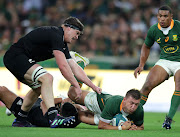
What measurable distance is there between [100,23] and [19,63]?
34.3 ft

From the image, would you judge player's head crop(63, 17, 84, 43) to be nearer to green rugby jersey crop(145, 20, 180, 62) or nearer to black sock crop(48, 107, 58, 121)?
black sock crop(48, 107, 58, 121)

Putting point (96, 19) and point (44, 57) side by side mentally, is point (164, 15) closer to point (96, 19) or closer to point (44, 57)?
point (44, 57)

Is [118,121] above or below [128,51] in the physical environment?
below

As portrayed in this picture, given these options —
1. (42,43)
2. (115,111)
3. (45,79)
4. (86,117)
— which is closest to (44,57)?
(42,43)

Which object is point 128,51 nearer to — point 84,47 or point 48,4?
point 84,47

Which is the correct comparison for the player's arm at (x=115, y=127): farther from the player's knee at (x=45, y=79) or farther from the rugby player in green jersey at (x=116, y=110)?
the player's knee at (x=45, y=79)

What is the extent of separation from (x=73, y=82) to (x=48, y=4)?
38.4 ft

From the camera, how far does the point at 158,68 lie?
785cm

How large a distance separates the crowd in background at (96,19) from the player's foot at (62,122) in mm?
8270

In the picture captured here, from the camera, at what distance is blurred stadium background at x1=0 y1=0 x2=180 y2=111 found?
566 inches

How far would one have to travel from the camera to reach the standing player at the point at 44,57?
6383mm

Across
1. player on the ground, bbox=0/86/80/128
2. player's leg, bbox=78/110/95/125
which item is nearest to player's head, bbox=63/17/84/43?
player on the ground, bbox=0/86/80/128

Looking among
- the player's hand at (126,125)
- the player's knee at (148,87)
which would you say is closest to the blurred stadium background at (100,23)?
the player's knee at (148,87)

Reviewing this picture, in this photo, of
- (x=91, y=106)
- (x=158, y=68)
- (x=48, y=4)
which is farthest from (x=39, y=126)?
(x=48, y=4)
